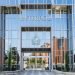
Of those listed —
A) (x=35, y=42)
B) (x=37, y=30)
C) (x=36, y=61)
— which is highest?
(x=37, y=30)

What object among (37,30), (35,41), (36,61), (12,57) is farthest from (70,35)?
(12,57)

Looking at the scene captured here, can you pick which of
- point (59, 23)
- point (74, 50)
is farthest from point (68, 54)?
point (59, 23)

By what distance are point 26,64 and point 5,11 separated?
9079 millimetres

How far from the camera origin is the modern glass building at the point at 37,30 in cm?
4747

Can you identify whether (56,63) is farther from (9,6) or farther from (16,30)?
(9,6)

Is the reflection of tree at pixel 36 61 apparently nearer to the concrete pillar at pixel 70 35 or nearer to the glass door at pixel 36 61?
the glass door at pixel 36 61

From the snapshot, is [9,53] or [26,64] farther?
[26,64]

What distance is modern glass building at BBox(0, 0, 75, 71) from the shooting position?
156 ft

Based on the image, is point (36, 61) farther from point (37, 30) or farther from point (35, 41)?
point (37, 30)

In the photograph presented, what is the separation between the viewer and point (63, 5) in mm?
47625

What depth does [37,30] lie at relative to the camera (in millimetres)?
49188

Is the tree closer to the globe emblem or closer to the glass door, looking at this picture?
the glass door

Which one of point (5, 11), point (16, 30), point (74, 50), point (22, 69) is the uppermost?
point (5, 11)

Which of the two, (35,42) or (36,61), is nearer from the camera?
(35,42)
